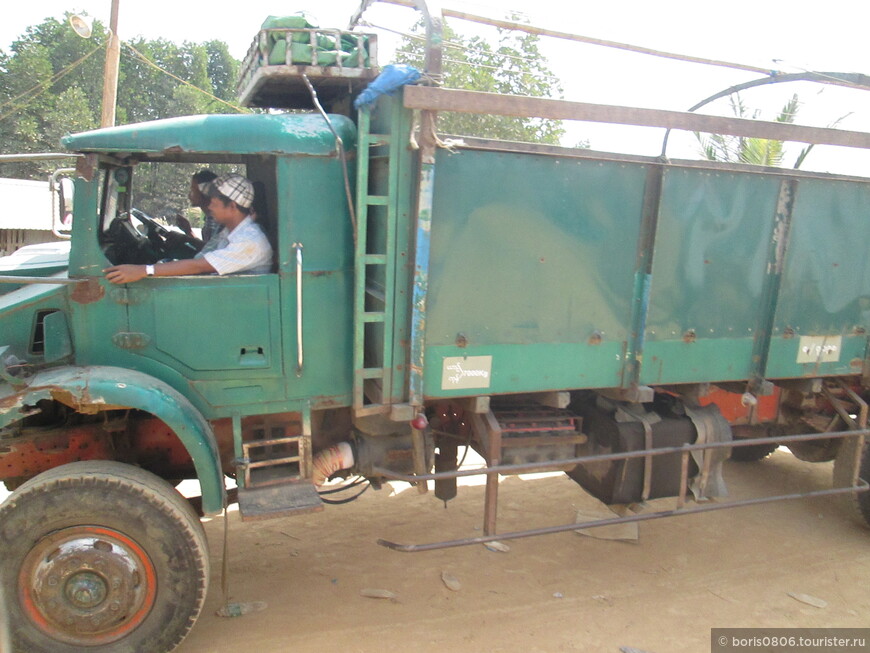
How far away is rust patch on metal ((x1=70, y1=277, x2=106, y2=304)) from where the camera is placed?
9.53ft

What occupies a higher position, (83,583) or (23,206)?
(23,206)

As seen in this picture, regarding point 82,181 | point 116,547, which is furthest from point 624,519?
point 82,181

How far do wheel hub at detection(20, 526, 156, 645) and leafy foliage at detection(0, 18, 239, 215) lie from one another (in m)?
18.3

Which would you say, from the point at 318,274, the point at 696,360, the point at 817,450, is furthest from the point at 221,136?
the point at 817,450

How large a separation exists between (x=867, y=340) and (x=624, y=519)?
6.76 feet

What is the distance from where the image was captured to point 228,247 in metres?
3.11

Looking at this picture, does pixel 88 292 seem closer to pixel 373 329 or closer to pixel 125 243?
pixel 125 243

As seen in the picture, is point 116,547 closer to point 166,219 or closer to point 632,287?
point 166,219

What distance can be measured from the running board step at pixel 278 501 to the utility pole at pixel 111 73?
8078mm

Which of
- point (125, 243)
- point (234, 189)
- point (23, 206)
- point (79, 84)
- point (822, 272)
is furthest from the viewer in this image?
point (79, 84)

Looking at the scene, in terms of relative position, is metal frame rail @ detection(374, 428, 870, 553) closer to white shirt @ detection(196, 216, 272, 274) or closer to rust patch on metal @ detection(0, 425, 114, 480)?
white shirt @ detection(196, 216, 272, 274)

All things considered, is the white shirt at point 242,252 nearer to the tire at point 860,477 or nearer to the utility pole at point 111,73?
the tire at point 860,477

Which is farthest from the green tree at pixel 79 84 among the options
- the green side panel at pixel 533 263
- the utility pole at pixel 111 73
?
the green side panel at pixel 533 263

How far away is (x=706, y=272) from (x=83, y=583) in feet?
11.5
